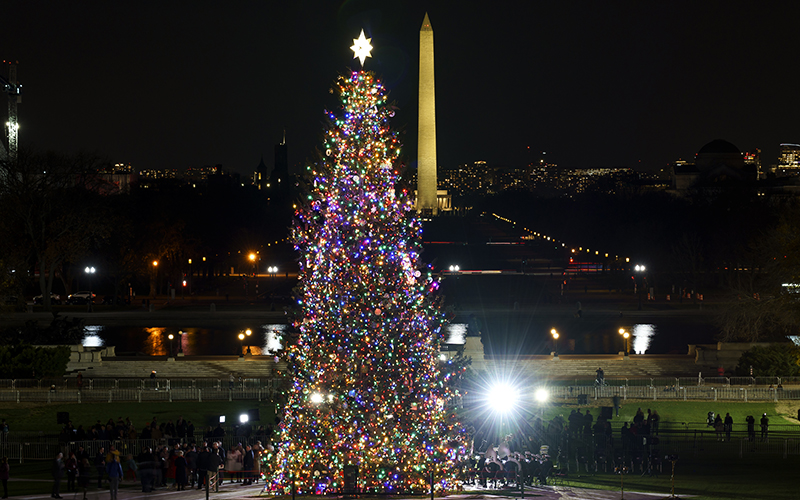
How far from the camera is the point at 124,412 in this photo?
2577 cm

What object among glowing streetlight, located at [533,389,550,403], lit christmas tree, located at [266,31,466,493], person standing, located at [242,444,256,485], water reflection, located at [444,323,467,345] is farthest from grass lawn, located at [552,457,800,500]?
water reflection, located at [444,323,467,345]

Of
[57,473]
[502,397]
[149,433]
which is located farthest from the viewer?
[502,397]

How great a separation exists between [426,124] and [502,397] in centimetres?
6090

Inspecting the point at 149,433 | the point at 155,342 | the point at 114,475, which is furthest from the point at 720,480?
the point at 155,342

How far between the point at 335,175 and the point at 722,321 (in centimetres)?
2547

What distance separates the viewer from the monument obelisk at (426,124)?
254 ft

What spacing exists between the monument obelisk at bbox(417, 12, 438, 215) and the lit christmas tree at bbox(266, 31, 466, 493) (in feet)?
215

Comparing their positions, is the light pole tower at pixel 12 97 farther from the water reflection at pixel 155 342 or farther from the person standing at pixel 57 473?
the person standing at pixel 57 473

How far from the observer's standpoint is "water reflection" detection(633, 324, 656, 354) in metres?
37.7

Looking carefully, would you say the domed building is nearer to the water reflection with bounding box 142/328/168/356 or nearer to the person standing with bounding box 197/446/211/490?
the water reflection with bounding box 142/328/168/356

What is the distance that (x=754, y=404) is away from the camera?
2659 centimetres

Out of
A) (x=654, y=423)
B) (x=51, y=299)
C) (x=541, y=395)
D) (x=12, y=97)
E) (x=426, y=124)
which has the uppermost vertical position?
(x=12, y=97)

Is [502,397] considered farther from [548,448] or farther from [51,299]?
[51,299]

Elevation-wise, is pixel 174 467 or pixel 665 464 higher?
pixel 174 467
